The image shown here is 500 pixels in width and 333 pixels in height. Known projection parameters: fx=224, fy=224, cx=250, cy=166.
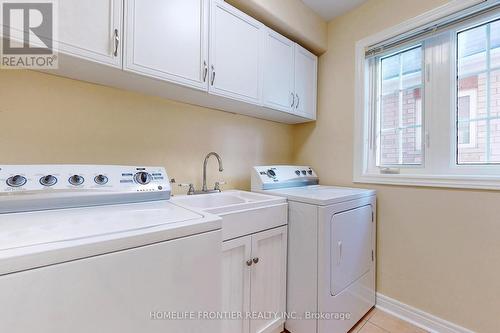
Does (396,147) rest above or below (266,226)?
above

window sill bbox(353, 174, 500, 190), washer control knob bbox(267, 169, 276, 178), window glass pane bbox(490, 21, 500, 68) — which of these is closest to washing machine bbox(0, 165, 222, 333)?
washer control knob bbox(267, 169, 276, 178)

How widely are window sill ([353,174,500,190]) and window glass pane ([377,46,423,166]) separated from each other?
0.17 meters

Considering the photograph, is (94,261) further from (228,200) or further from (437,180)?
(437,180)

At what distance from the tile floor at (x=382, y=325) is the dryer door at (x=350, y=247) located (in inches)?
13.7

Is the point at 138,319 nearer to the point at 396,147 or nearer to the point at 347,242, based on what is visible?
the point at 347,242

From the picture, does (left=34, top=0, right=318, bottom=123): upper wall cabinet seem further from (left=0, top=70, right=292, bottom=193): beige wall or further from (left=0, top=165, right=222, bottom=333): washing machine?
(left=0, top=165, right=222, bottom=333): washing machine

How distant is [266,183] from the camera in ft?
5.81

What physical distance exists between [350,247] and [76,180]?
1681 millimetres

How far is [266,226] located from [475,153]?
1.48 metres

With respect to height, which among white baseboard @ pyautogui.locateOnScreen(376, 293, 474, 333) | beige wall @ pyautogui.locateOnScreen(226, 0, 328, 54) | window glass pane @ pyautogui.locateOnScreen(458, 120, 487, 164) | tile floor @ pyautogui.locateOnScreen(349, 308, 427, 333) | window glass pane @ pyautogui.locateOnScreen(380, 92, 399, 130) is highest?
beige wall @ pyautogui.locateOnScreen(226, 0, 328, 54)

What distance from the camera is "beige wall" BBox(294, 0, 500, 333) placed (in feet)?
4.55

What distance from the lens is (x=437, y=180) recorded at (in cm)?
155

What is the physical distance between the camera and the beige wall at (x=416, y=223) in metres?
1.39

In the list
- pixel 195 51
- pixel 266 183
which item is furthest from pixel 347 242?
pixel 195 51
